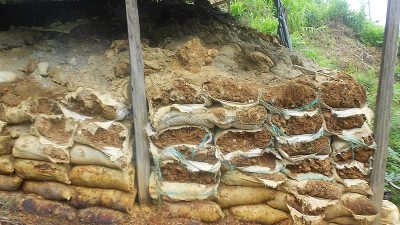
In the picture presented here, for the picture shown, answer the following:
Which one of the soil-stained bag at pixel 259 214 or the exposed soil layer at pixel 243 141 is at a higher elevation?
the exposed soil layer at pixel 243 141

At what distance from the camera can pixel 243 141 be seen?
131 inches

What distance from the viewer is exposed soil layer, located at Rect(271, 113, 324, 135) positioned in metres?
3.27

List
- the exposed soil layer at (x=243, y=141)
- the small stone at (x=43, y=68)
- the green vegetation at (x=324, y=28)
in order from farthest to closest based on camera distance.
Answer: the green vegetation at (x=324, y=28), the small stone at (x=43, y=68), the exposed soil layer at (x=243, y=141)

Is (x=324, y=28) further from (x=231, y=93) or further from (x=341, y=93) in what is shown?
(x=231, y=93)

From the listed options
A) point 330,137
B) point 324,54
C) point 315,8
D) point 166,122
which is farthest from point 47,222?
point 315,8

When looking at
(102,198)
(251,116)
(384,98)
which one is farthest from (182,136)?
(384,98)

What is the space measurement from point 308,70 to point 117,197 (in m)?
2.07

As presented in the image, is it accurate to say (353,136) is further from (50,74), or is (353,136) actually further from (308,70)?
(50,74)

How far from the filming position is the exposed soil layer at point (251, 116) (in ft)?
10.5

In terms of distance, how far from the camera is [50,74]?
3.67m

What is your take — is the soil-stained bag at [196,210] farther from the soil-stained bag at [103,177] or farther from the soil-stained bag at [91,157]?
the soil-stained bag at [91,157]

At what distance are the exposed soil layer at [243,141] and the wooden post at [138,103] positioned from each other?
64 cm

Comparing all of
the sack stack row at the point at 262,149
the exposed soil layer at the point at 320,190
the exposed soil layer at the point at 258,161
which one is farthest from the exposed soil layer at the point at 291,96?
the exposed soil layer at the point at 320,190

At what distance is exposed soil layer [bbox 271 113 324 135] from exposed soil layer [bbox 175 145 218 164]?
580 mm
